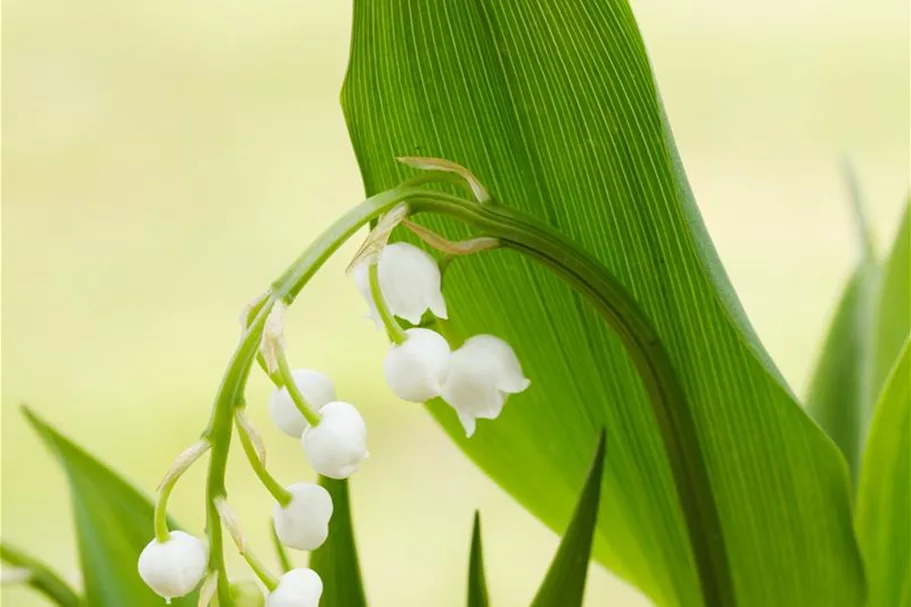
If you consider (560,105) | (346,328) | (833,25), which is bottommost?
(560,105)

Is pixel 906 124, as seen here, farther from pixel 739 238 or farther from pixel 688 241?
pixel 688 241

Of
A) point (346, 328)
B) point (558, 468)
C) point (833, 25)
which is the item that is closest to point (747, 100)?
point (833, 25)

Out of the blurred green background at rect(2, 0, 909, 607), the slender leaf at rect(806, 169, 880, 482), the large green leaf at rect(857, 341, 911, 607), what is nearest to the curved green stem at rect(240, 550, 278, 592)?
the large green leaf at rect(857, 341, 911, 607)

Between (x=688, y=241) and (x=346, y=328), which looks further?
(x=346, y=328)

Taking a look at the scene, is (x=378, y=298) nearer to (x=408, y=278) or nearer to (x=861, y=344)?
(x=408, y=278)

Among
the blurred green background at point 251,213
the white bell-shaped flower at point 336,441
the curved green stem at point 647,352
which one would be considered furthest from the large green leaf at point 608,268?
the blurred green background at point 251,213

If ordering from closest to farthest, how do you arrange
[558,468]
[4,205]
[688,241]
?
[688,241]
[558,468]
[4,205]

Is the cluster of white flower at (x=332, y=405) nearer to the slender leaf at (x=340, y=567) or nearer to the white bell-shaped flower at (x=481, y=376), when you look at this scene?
the white bell-shaped flower at (x=481, y=376)

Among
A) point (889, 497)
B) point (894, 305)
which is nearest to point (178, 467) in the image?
point (889, 497)
